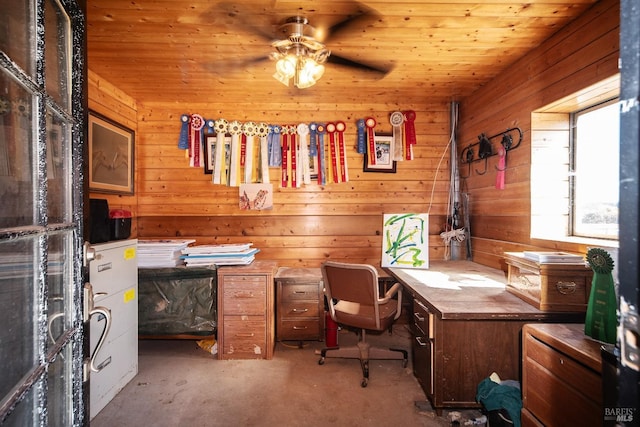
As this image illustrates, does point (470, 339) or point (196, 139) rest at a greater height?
point (196, 139)

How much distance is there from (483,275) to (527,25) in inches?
71.2

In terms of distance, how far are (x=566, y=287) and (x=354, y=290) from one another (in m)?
1.28

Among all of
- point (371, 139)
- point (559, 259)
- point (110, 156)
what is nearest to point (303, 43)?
point (371, 139)

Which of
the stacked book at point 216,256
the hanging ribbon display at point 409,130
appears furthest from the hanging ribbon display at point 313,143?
the stacked book at point 216,256

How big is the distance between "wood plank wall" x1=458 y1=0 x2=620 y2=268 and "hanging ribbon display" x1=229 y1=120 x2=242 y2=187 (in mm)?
2419

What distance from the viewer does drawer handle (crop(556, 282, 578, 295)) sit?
1750 millimetres

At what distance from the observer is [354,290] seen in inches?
95.1

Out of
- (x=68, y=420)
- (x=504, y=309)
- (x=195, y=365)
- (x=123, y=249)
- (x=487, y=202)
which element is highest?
(x=487, y=202)

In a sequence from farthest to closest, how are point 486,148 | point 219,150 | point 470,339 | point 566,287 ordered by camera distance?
point 219,150, point 486,148, point 470,339, point 566,287

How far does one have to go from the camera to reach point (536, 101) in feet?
7.72

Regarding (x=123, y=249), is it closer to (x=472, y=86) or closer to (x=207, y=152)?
(x=207, y=152)

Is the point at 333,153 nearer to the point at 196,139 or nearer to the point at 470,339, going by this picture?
the point at 196,139

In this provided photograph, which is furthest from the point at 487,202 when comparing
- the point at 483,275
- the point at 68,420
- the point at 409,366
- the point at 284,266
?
the point at 68,420

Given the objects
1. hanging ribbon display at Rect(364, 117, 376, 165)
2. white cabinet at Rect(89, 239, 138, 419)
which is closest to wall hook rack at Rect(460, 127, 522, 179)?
hanging ribbon display at Rect(364, 117, 376, 165)
